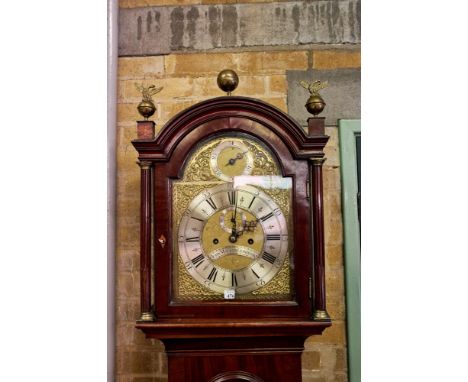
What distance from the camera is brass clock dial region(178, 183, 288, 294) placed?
1537mm

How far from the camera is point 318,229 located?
60.2 inches

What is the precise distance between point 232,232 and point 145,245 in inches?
11.3

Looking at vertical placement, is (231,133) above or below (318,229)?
above

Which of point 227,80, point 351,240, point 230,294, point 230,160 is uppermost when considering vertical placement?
point 227,80

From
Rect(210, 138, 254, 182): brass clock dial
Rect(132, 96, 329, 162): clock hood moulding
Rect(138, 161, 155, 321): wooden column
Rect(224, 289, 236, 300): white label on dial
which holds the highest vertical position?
Rect(132, 96, 329, 162): clock hood moulding

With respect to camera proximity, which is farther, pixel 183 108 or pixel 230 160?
pixel 183 108

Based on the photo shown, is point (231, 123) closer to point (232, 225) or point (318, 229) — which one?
point (232, 225)

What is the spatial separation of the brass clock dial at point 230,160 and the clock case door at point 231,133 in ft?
0.14

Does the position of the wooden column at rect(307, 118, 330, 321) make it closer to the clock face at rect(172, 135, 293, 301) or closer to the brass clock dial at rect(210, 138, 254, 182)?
the clock face at rect(172, 135, 293, 301)

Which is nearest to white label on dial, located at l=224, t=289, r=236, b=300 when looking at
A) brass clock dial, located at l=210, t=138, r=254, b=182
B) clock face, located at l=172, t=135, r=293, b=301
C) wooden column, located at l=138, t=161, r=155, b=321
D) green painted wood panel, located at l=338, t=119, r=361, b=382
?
clock face, located at l=172, t=135, r=293, b=301

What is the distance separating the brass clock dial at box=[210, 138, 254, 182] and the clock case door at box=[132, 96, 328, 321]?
4 centimetres

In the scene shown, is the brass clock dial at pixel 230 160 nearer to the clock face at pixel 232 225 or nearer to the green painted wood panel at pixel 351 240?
the clock face at pixel 232 225

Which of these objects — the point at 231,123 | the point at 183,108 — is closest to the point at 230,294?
the point at 231,123

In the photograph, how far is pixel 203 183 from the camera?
1562 mm
